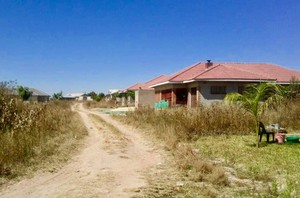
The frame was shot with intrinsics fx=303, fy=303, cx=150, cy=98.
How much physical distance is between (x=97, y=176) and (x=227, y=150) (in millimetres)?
4543

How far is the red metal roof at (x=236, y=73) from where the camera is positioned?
915 inches

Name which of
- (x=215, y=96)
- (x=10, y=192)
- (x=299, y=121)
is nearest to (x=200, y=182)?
(x=10, y=192)

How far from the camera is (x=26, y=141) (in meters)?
8.31

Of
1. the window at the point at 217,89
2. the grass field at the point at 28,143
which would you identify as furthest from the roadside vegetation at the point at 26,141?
the window at the point at 217,89

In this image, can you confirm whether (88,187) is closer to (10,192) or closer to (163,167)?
(10,192)

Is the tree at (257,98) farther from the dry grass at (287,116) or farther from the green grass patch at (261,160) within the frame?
the dry grass at (287,116)

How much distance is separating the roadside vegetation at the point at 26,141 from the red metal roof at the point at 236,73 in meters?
13.8

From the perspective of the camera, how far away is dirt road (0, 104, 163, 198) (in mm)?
5465

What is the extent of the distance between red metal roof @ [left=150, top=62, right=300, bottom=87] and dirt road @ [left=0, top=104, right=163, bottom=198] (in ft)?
47.3

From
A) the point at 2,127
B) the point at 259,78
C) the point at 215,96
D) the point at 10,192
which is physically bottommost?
the point at 10,192

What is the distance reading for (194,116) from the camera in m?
12.5

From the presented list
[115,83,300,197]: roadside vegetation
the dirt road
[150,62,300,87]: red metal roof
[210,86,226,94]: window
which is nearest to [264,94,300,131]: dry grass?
[115,83,300,197]: roadside vegetation

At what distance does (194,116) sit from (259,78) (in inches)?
517

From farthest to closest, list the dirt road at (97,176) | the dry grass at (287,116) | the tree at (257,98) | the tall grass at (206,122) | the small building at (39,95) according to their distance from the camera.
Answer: the small building at (39,95)
the dry grass at (287,116)
the tall grass at (206,122)
the tree at (257,98)
the dirt road at (97,176)
